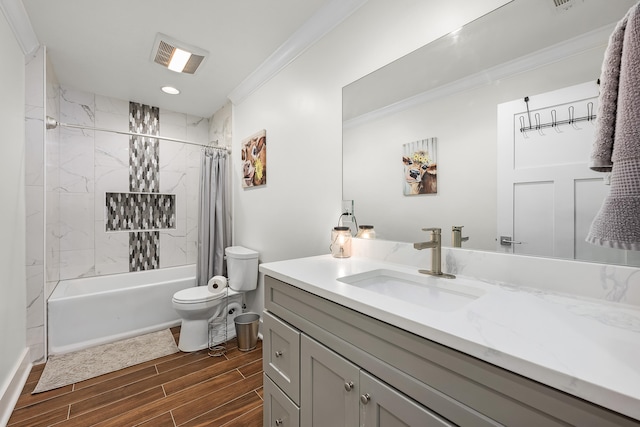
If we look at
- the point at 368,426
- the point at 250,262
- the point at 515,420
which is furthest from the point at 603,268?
the point at 250,262

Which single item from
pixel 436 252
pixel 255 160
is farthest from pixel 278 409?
pixel 255 160

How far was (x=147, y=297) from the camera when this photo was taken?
2.65 m

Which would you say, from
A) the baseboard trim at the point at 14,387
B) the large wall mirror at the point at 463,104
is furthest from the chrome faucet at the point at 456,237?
the baseboard trim at the point at 14,387

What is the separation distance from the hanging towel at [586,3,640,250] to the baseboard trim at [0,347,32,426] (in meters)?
2.72

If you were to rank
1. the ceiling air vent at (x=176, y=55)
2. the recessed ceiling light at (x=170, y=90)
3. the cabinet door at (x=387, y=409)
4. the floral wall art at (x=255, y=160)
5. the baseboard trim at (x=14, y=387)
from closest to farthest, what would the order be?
the cabinet door at (x=387, y=409), the baseboard trim at (x=14, y=387), the ceiling air vent at (x=176, y=55), the floral wall art at (x=255, y=160), the recessed ceiling light at (x=170, y=90)

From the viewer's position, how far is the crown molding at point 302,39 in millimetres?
1623

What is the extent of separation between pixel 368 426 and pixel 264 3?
217cm

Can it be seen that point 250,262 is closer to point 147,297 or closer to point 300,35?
point 147,297

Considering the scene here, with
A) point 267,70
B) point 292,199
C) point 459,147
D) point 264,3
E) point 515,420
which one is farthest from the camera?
point 267,70

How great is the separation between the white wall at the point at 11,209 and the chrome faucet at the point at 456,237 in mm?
2458

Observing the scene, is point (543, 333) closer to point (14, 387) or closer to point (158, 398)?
point (158, 398)

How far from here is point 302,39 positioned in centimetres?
192

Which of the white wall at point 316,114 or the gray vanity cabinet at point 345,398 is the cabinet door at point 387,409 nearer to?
the gray vanity cabinet at point 345,398

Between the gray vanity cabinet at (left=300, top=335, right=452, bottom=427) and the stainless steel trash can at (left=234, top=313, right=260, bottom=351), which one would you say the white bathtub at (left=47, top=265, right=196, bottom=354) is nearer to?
the stainless steel trash can at (left=234, top=313, right=260, bottom=351)
